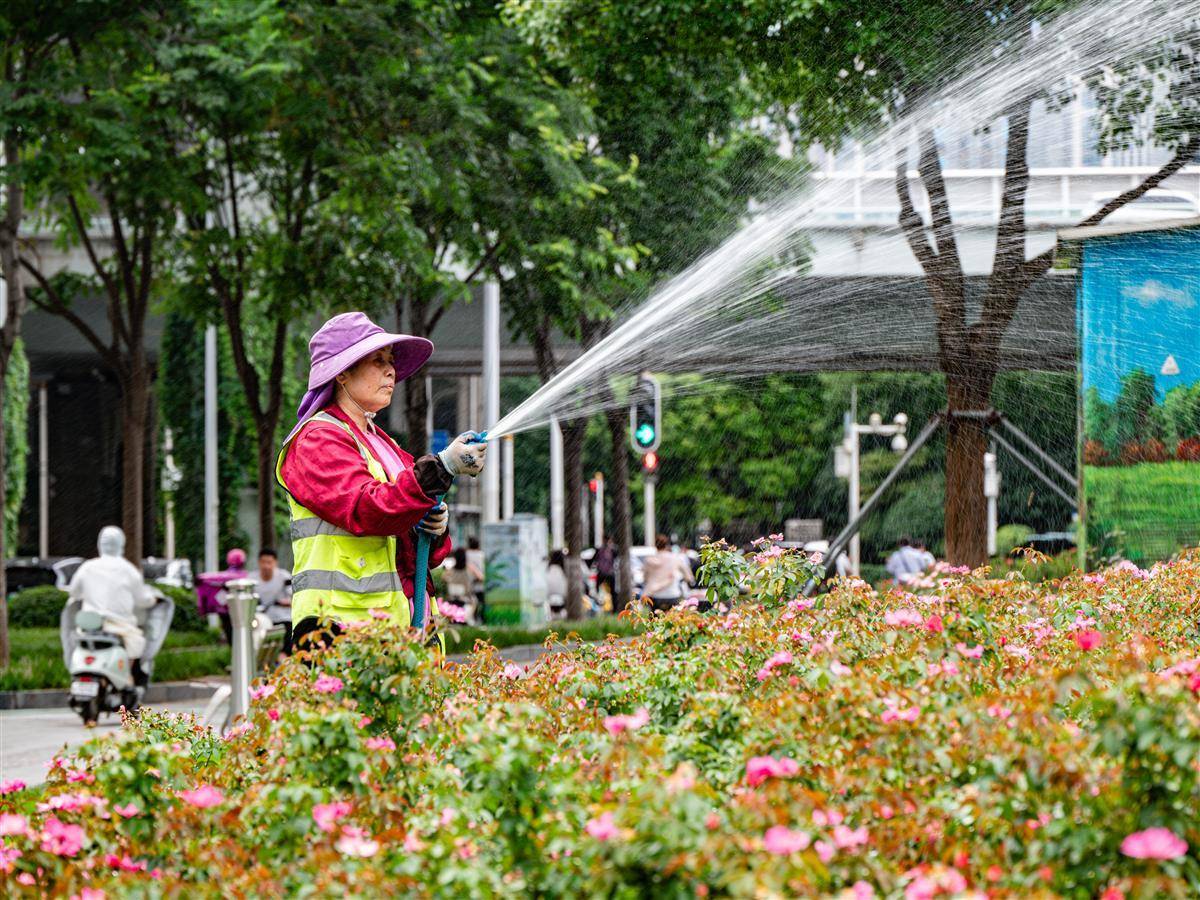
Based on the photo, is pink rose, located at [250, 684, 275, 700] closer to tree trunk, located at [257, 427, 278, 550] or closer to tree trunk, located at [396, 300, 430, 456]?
tree trunk, located at [257, 427, 278, 550]

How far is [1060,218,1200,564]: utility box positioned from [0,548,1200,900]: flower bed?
6160 mm

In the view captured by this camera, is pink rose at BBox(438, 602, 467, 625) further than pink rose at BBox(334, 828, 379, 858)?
Yes

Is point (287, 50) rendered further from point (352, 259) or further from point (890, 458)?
point (890, 458)

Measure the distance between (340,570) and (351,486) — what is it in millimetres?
290

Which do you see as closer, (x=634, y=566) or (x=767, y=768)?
(x=767, y=768)

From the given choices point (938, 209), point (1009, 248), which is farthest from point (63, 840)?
point (938, 209)

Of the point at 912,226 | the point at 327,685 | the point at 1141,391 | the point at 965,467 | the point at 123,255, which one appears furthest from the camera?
the point at 123,255

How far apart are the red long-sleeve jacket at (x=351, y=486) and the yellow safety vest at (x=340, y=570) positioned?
0.19ft

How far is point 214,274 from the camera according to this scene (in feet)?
57.0

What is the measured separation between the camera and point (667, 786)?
266cm

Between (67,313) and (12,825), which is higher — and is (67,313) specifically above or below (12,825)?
above

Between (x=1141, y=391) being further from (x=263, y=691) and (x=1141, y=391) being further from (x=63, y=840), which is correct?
(x=63, y=840)

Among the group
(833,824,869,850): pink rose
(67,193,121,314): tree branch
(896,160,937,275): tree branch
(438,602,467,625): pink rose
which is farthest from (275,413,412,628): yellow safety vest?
(67,193,121,314): tree branch

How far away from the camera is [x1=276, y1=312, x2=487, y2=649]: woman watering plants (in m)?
4.73
